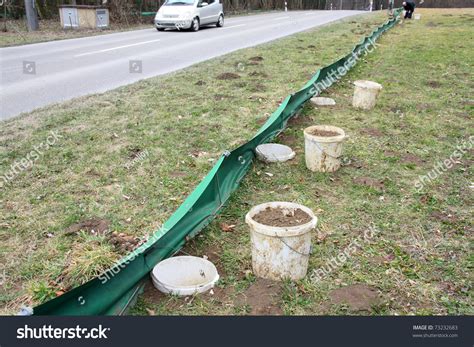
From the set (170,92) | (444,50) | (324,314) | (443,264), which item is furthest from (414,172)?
(444,50)

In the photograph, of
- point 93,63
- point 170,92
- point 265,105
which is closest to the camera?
point 265,105

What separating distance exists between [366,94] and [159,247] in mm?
5896

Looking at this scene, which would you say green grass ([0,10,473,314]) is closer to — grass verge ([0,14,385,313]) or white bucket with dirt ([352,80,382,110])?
grass verge ([0,14,385,313])

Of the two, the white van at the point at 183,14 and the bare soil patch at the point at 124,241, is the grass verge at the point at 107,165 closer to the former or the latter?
→ the bare soil patch at the point at 124,241

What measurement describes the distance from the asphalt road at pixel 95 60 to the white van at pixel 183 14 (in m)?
0.48

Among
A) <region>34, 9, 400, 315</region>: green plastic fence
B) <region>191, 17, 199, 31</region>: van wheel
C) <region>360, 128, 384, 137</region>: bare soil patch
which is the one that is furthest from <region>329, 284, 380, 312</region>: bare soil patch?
<region>191, 17, 199, 31</region>: van wheel

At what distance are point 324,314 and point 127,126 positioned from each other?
4849 millimetres

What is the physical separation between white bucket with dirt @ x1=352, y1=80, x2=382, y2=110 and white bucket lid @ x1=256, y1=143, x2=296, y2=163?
2788mm

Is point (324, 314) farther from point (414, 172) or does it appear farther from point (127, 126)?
point (127, 126)


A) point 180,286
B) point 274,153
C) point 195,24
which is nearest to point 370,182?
point 274,153

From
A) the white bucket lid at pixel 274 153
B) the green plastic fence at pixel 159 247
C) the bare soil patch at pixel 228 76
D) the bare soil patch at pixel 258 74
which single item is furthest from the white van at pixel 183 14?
the white bucket lid at pixel 274 153

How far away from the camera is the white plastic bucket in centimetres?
355

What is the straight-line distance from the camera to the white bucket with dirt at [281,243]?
3.51 meters

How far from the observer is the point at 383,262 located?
4.02 m
